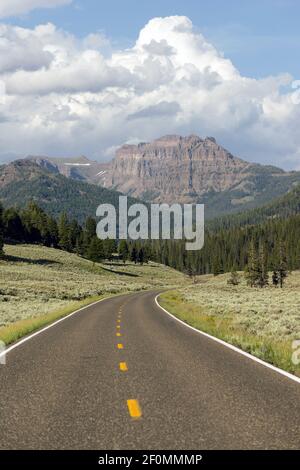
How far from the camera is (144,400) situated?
908cm

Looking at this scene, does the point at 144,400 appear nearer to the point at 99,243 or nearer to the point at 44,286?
the point at 44,286

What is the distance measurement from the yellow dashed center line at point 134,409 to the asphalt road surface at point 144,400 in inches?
0.6

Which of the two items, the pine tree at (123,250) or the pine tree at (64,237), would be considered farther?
the pine tree at (123,250)

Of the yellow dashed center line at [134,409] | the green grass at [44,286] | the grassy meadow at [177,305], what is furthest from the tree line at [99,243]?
the yellow dashed center line at [134,409]

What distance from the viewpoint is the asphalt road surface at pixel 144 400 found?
6.86 metres

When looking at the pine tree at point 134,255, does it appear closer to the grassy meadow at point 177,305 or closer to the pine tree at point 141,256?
the pine tree at point 141,256

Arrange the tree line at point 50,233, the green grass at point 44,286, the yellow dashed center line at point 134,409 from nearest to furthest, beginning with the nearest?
1. the yellow dashed center line at point 134,409
2. the green grass at point 44,286
3. the tree line at point 50,233

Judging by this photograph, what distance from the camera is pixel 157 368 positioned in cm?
1242

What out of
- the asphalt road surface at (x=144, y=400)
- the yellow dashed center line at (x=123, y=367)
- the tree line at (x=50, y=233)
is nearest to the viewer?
the asphalt road surface at (x=144, y=400)

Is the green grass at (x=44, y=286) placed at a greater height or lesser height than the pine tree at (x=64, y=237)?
lesser

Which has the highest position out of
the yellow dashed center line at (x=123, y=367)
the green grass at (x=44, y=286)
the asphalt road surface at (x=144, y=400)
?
the asphalt road surface at (x=144, y=400)

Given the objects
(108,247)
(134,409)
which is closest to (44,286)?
(134,409)

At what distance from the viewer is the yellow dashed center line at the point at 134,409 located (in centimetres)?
804
